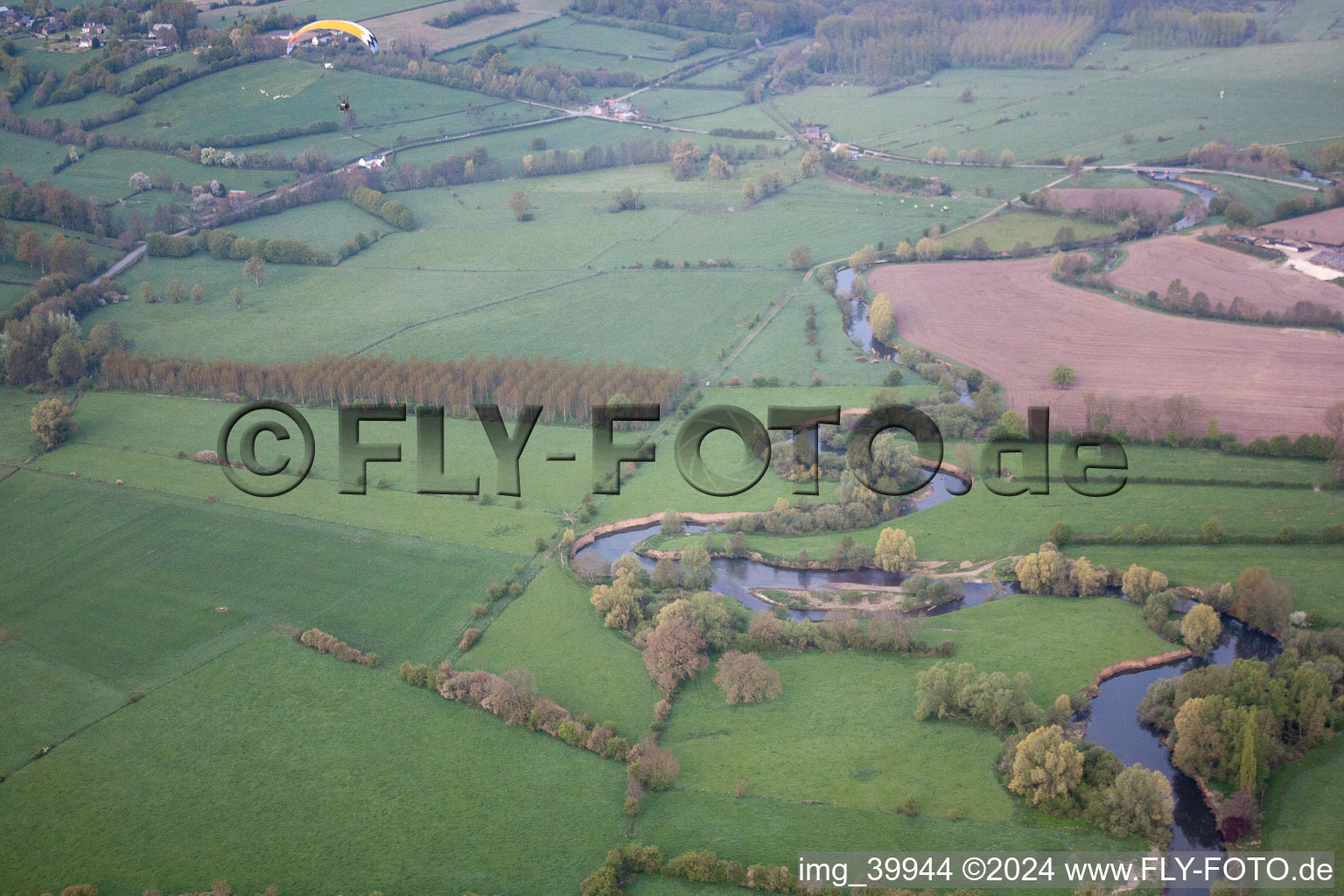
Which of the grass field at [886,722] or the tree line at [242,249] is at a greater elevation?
the tree line at [242,249]

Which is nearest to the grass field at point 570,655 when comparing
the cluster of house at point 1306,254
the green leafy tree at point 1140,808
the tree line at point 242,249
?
the green leafy tree at point 1140,808

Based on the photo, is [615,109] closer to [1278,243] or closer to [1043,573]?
[1278,243]

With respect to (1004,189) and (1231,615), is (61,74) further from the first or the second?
(1231,615)

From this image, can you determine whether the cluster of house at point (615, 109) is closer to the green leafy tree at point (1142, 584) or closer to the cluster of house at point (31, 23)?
the cluster of house at point (31, 23)

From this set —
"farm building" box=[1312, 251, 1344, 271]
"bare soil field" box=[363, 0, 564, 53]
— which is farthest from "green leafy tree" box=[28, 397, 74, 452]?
"farm building" box=[1312, 251, 1344, 271]

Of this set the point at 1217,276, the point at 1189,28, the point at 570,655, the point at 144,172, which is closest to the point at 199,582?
the point at 570,655

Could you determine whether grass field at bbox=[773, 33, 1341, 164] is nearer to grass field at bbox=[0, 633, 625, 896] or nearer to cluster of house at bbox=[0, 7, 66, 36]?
cluster of house at bbox=[0, 7, 66, 36]
